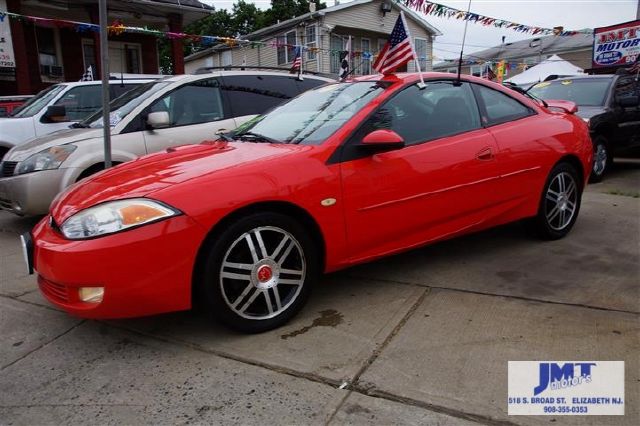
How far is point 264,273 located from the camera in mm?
2980

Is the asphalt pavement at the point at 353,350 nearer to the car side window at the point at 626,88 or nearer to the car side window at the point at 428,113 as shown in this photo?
the car side window at the point at 428,113

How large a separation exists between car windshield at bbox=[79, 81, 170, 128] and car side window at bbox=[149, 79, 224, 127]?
168 millimetres

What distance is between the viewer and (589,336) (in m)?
2.91

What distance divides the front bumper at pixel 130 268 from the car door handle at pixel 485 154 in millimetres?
2164

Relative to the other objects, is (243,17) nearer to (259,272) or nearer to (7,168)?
(7,168)

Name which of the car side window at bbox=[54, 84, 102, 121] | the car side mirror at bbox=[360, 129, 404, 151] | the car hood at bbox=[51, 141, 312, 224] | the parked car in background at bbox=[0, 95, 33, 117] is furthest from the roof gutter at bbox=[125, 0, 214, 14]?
the car side mirror at bbox=[360, 129, 404, 151]

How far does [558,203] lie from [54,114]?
618 centimetres

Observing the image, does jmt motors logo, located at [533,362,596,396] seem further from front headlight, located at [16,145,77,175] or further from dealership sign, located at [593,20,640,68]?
dealership sign, located at [593,20,640,68]

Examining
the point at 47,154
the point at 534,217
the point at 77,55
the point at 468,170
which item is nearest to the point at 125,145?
the point at 47,154

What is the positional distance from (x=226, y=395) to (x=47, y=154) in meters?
3.81

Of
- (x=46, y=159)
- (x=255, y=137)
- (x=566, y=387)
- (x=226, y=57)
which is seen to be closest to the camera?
(x=566, y=387)

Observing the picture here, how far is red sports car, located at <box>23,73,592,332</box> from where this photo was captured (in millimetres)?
2699

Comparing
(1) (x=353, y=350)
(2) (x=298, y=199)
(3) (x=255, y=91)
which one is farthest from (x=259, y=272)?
(3) (x=255, y=91)

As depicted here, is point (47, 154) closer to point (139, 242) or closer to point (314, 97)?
point (314, 97)
